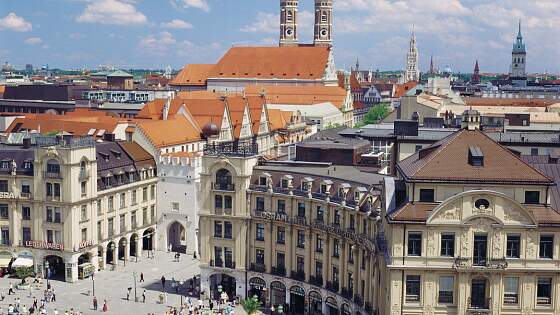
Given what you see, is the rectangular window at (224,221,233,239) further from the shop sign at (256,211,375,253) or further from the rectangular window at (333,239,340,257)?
the rectangular window at (333,239,340,257)

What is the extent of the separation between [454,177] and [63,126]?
9141 centimetres

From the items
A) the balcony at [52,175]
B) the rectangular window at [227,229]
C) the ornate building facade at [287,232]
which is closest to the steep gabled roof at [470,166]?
the ornate building facade at [287,232]

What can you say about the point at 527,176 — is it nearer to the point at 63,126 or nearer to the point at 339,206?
the point at 339,206

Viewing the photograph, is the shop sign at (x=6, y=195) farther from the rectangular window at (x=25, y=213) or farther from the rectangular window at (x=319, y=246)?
the rectangular window at (x=319, y=246)

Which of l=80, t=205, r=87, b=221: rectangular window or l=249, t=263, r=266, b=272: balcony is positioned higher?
l=80, t=205, r=87, b=221: rectangular window

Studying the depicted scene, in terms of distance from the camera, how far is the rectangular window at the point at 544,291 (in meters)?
63.2

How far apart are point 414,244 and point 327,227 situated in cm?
2076

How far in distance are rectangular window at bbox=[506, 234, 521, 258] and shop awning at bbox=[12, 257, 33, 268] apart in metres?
63.1

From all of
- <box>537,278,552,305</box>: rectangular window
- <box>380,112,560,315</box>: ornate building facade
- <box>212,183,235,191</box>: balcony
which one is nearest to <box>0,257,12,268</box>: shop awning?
<box>212,183,235,191</box>: balcony

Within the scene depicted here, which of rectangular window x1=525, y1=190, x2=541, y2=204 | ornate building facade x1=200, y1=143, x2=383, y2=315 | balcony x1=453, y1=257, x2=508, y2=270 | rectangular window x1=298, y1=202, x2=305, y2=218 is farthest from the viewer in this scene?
Result: rectangular window x1=298, y1=202, x2=305, y2=218

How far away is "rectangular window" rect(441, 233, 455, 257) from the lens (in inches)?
2450

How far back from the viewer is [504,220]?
6188 centimetres

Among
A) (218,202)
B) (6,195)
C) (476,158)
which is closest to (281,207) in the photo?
(218,202)

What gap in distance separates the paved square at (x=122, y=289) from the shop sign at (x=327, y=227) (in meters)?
10.7
